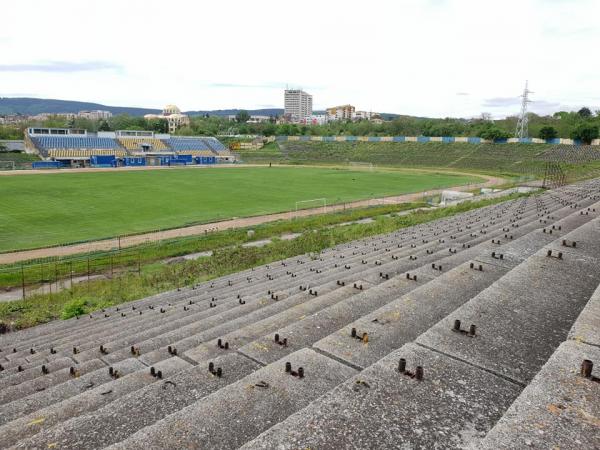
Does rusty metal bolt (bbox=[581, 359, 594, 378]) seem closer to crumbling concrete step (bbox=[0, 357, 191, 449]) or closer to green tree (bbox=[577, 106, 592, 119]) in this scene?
crumbling concrete step (bbox=[0, 357, 191, 449])

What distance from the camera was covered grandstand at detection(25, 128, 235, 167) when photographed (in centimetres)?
9481

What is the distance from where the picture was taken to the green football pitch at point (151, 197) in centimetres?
3475

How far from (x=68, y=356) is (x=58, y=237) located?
25.8 metres

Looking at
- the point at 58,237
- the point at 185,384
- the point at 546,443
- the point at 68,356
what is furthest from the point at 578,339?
the point at 58,237

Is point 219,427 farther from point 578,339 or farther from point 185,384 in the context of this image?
point 578,339

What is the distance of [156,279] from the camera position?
2056 centimetres

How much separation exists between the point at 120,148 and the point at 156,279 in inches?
3773

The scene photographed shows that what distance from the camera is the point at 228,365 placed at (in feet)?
19.0

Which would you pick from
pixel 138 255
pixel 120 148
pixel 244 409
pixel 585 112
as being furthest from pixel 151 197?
pixel 585 112

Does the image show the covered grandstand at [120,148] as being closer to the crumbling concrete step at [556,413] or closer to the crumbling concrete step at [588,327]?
the crumbling concrete step at [588,327]

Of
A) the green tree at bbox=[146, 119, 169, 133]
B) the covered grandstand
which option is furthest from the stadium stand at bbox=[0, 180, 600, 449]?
the green tree at bbox=[146, 119, 169, 133]

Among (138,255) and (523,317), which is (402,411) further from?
(138,255)

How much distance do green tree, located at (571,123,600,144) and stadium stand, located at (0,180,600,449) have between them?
105058 mm

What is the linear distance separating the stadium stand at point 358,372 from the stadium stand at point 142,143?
352ft
